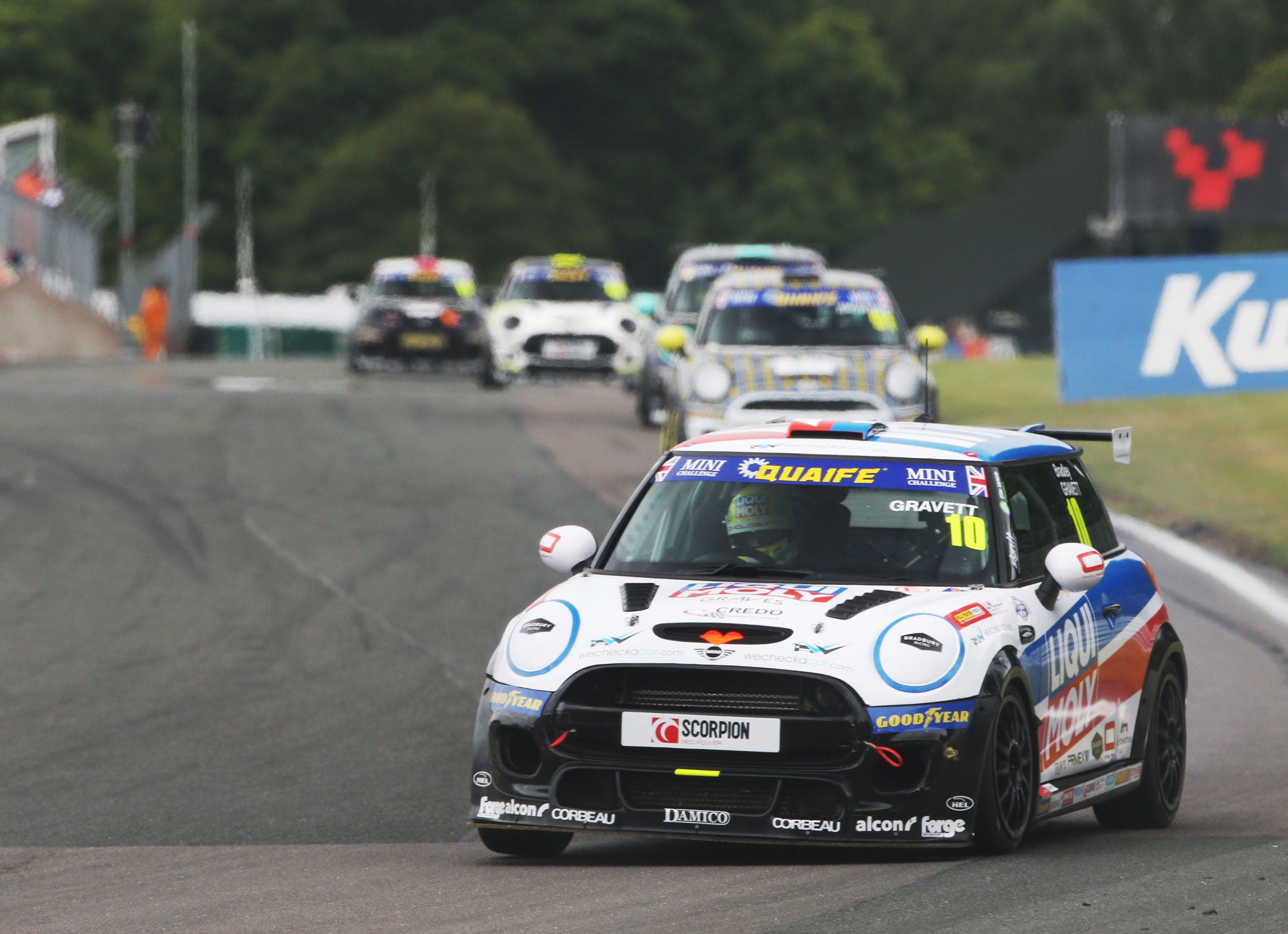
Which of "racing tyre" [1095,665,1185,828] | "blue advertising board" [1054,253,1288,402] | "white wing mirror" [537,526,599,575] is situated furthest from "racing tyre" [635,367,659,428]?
"white wing mirror" [537,526,599,575]

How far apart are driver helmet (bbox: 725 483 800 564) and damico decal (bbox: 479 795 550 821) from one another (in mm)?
1199

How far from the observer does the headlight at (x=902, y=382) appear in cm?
1645

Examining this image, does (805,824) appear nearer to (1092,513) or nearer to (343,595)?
(1092,513)

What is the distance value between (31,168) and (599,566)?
41.0 metres

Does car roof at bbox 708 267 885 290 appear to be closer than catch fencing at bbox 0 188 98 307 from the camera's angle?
Yes

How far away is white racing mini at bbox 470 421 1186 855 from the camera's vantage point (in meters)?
7.15

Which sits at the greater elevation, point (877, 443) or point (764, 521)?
Answer: point (877, 443)

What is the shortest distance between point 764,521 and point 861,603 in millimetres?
763

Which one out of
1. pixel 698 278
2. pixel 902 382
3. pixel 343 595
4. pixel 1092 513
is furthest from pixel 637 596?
pixel 698 278

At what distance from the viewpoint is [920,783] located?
7141mm

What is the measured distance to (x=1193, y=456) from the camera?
20.8m

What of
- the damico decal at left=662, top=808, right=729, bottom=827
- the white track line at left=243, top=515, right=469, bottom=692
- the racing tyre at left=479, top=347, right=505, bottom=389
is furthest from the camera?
the racing tyre at left=479, top=347, right=505, bottom=389

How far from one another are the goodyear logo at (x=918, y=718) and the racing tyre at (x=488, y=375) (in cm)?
2036

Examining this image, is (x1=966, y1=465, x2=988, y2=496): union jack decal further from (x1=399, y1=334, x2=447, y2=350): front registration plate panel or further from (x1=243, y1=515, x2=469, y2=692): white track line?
(x1=399, y1=334, x2=447, y2=350): front registration plate panel
